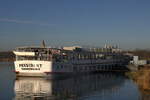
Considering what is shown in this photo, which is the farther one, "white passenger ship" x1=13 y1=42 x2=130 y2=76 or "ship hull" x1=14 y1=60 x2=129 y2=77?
"white passenger ship" x1=13 y1=42 x2=130 y2=76

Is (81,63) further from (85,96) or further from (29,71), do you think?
(85,96)

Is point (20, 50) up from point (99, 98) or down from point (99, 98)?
up

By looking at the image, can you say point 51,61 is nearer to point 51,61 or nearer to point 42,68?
point 51,61

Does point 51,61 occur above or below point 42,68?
above

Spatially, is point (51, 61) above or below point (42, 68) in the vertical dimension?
above

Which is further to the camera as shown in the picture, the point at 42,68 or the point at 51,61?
the point at 51,61

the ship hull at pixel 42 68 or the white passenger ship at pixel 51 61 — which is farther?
the white passenger ship at pixel 51 61

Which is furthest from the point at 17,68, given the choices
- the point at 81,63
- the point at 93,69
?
the point at 93,69

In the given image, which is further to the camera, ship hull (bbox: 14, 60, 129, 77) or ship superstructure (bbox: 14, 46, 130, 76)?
ship superstructure (bbox: 14, 46, 130, 76)

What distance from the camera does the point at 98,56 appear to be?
279ft

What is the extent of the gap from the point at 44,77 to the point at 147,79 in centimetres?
2472

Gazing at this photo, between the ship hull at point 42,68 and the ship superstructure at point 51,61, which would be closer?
the ship hull at point 42,68

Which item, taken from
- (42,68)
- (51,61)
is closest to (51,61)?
(51,61)

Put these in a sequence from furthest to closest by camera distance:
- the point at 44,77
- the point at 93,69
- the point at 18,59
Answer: the point at 93,69
the point at 18,59
the point at 44,77
